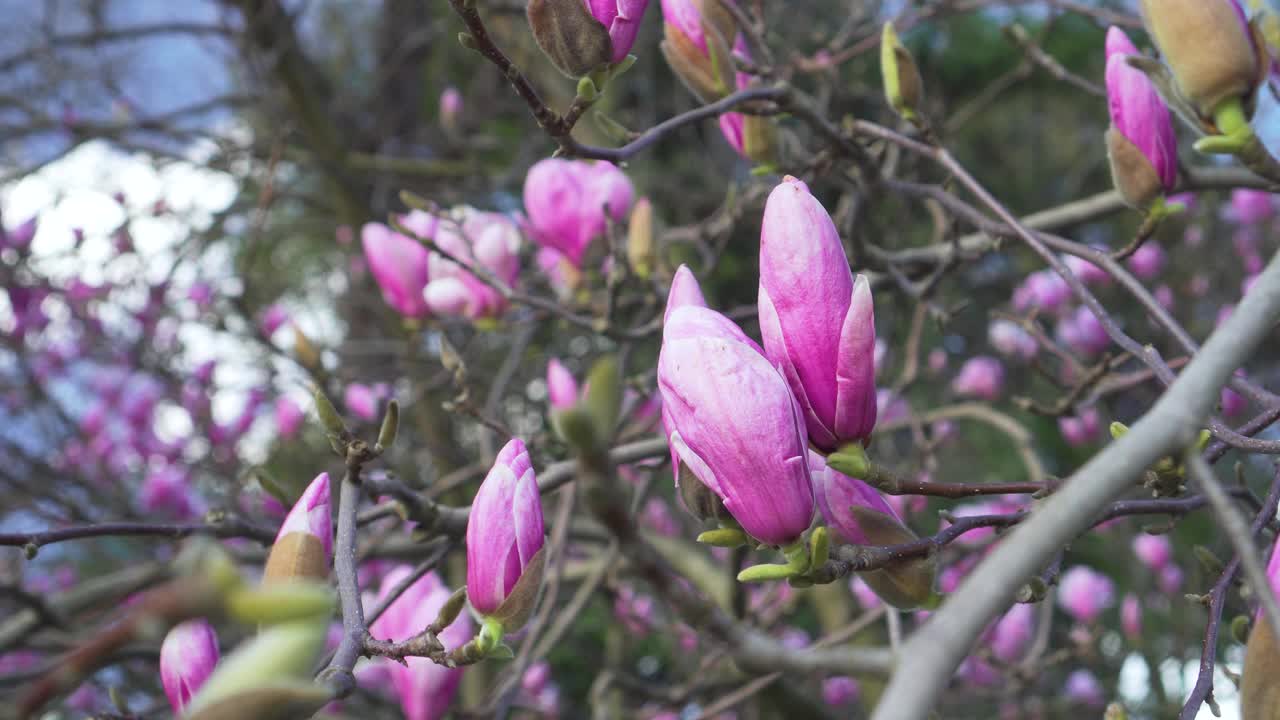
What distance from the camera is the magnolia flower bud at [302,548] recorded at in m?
0.56

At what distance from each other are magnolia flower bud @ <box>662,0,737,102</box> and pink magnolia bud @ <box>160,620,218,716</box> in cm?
56

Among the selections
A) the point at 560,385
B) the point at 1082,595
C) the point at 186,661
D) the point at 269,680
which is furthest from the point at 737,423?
the point at 1082,595

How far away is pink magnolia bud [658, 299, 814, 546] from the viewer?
18.7 inches

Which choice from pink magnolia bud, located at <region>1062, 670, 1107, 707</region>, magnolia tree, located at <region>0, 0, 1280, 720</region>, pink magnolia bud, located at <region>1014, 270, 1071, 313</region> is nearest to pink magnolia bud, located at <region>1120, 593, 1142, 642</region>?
magnolia tree, located at <region>0, 0, 1280, 720</region>

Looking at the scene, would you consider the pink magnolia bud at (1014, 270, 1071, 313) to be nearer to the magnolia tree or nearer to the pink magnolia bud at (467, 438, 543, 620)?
the magnolia tree

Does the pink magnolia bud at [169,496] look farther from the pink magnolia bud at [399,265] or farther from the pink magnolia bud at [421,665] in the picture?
the pink magnolia bud at [421,665]

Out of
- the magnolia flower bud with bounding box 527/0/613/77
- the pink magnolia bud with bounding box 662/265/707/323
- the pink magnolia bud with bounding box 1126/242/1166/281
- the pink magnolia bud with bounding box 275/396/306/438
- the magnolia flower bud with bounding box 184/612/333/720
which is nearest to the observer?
the magnolia flower bud with bounding box 184/612/333/720

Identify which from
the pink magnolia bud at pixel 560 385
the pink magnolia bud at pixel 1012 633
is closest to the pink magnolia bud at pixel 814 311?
the pink magnolia bud at pixel 560 385

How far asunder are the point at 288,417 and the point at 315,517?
1920 mm

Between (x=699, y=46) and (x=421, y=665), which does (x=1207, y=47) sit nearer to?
(x=699, y=46)

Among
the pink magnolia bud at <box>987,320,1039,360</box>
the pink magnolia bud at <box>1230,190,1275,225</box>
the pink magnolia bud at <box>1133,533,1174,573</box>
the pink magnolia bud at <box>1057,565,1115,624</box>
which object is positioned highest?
the pink magnolia bud at <box>987,320,1039,360</box>

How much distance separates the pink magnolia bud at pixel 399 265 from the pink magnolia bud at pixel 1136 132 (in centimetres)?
87

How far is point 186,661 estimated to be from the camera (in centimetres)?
57

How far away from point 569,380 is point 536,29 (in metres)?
0.53
